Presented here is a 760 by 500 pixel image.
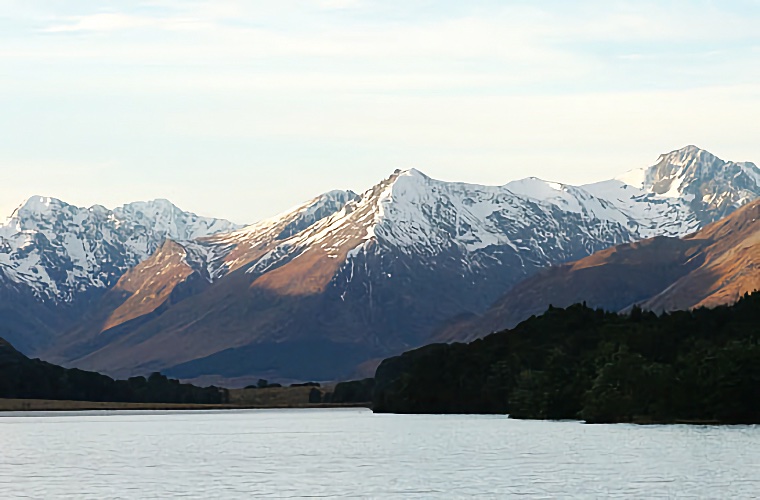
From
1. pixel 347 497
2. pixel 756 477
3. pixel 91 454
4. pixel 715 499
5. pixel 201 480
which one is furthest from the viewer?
pixel 91 454

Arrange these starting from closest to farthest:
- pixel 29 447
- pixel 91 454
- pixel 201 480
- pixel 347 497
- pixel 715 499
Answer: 1. pixel 715 499
2. pixel 347 497
3. pixel 201 480
4. pixel 91 454
5. pixel 29 447

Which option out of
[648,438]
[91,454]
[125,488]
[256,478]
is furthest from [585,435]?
[125,488]

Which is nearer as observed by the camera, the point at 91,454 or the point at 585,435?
the point at 91,454

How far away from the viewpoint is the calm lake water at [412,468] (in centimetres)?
10862

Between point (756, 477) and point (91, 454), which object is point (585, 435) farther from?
point (756, 477)

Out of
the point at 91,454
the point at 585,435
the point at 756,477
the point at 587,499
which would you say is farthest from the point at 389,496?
the point at 585,435

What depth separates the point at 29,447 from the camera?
188 m

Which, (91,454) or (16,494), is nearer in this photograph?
(16,494)

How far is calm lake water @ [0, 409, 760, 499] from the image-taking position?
109 m

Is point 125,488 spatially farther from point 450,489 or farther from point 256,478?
point 450,489

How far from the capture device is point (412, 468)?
135 m

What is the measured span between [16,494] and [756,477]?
182ft

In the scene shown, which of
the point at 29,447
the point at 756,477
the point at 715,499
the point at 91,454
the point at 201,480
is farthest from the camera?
the point at 29,447

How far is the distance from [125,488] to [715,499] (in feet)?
147
